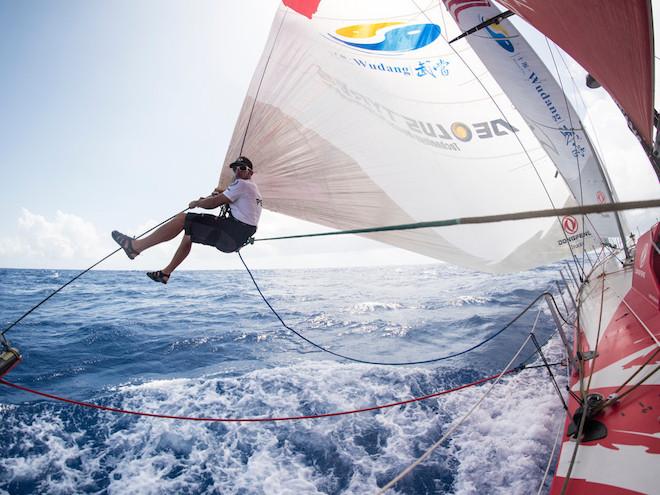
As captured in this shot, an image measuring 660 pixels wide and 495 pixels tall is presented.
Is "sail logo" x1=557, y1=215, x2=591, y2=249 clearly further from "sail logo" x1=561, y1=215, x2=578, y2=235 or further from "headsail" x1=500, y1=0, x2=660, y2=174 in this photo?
"headsail" x1=500, y1=0, x2=660, y2=174

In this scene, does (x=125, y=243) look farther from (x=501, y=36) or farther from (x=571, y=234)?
(x=571, y=234)

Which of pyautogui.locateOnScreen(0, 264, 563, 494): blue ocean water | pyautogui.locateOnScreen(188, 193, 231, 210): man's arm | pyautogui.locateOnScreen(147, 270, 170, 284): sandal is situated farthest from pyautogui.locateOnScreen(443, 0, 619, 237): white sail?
pyautogui.locateOnScreen(147, 270, 170, 284): sandal

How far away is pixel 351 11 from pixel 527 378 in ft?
17.3

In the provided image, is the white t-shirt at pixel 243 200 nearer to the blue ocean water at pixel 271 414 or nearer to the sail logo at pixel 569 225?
the blue ocean water at pixel 271 414

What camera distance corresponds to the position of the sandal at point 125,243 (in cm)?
253

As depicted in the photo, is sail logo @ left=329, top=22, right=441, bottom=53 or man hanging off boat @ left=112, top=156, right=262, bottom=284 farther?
sail logo @ left=329, top=22, right=441, bottom=53

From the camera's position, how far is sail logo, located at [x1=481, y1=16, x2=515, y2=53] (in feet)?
13.5

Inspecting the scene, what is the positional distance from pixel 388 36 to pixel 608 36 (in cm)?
245

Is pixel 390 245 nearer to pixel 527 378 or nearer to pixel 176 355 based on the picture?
pixel 527 378

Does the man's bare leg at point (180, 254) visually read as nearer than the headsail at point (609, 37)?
No

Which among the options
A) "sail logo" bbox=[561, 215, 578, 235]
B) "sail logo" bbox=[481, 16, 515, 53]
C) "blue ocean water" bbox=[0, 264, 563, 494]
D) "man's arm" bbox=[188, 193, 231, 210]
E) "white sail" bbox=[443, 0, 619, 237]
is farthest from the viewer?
"sail logo" bbox=[561, 215, 578, 235]

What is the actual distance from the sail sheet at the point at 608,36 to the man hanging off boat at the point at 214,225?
7.80ft

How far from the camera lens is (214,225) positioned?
2.58 meters

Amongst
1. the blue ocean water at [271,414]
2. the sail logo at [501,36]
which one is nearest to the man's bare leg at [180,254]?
the blue ocean water at [271,414]
